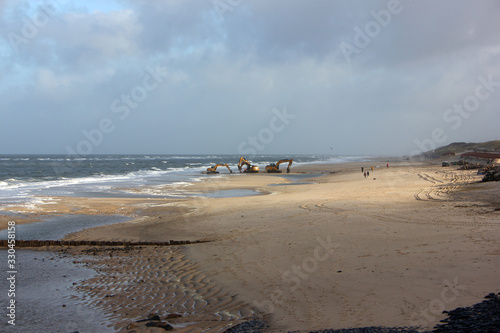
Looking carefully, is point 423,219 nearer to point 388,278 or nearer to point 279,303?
point 388,278

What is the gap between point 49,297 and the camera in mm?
6605

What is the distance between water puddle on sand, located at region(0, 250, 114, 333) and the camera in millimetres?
5426

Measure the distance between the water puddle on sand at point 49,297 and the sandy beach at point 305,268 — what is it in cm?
27

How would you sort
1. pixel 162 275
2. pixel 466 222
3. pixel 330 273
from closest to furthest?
pixel 330 273, pixel 162 275, pixel 466 222

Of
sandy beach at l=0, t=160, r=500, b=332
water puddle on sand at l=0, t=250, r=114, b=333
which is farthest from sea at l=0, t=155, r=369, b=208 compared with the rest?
water puddle on sand at l=0, t=250, r=114, b=333

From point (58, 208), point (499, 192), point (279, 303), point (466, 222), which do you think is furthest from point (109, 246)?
point (499, 192)

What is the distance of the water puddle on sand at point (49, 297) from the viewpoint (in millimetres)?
5426

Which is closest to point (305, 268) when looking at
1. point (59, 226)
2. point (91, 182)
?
point (59, 226)

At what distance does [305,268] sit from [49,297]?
5068 millimetres

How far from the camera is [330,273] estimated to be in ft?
22.0

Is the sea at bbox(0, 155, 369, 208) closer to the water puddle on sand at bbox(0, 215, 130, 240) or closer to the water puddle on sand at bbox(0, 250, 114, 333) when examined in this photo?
the water puddle on sand at bbox(0, 215, 130, 240)

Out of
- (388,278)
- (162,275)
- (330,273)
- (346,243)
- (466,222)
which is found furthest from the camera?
(466,222)

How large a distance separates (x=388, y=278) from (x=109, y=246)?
Answer: 789 cm

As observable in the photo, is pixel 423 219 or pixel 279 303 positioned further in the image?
pixel 423 219
